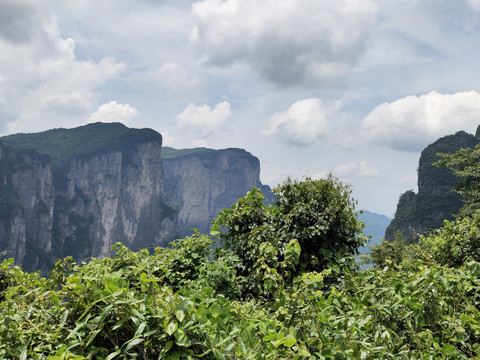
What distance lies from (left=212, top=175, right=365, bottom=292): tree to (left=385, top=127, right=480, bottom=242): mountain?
7826 centimetres

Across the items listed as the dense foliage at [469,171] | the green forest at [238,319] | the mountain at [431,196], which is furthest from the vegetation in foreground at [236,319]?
the mountain at [431,196]

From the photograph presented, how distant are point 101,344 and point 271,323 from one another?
3.62 feet

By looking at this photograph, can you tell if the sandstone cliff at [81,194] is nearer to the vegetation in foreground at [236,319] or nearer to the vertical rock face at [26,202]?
the vertical rock face at [26,202]

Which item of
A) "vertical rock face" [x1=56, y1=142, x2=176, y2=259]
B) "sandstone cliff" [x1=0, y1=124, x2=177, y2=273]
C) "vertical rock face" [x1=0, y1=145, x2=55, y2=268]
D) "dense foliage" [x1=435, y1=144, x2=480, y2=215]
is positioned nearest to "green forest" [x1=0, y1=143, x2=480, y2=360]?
"dense foliage" [x1=435, y1=144, x2=480, y2=215]

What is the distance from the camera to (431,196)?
86.9 m

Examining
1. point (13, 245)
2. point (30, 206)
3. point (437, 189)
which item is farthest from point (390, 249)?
point (30, 206)

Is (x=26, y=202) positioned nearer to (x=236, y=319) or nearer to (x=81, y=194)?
(x=81, y=194)

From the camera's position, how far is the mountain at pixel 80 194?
10419cm

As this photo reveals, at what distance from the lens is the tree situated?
6305 millimetres

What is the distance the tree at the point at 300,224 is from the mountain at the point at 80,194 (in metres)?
104

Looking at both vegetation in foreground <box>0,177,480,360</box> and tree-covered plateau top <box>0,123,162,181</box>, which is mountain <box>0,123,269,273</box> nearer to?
tree-covered plateau top <box>0,123,162,181</box>

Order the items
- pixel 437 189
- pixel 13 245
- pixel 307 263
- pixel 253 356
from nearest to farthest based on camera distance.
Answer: pixel 253 356 < pixel 307 263 < pixel 437 189 < pixel 13 245

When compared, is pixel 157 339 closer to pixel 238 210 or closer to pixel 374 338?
pixel 374 338

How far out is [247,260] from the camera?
6.46 meters
